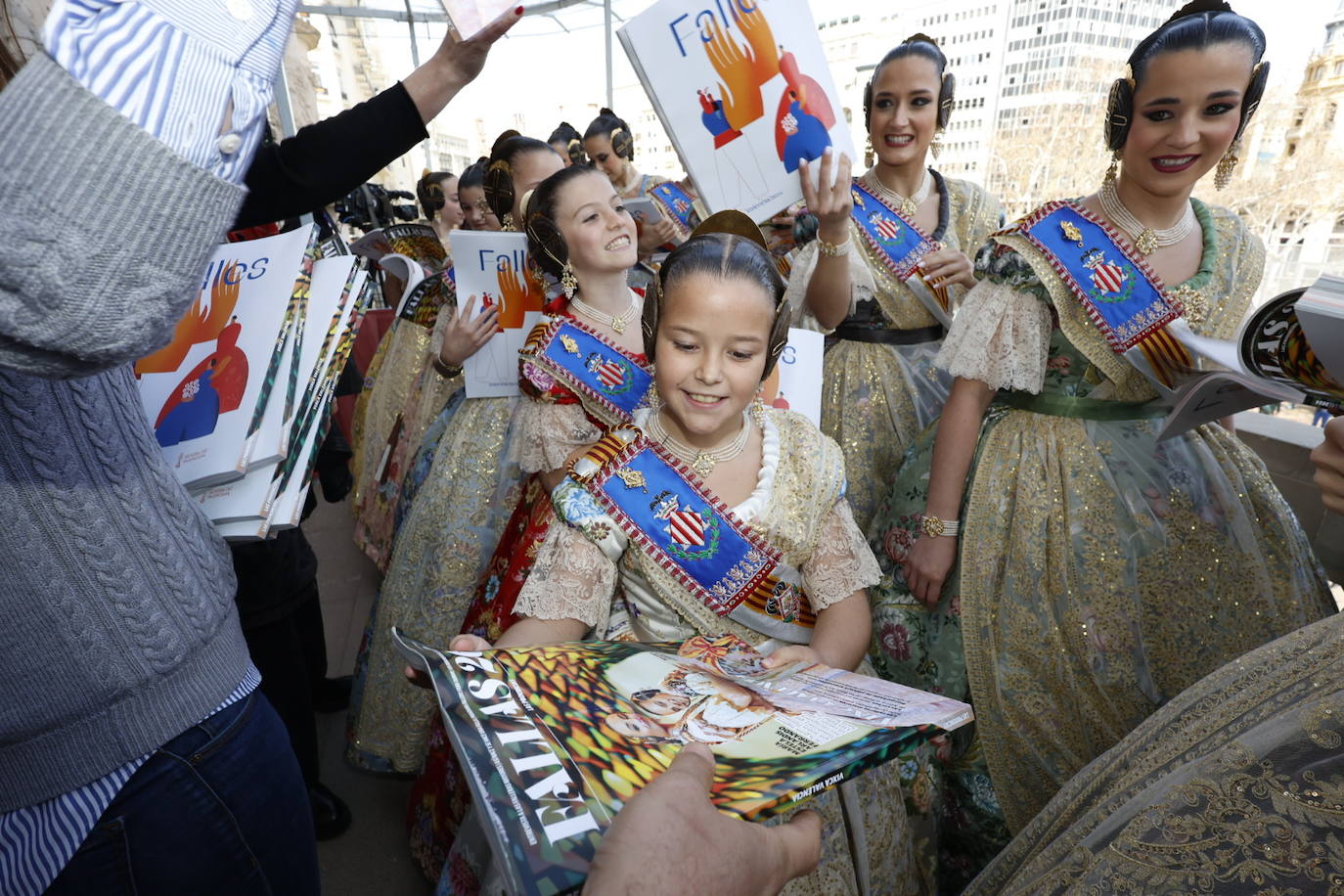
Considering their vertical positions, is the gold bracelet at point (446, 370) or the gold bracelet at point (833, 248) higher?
the gold bracelet at point (833, 248)

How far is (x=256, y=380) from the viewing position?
82cm

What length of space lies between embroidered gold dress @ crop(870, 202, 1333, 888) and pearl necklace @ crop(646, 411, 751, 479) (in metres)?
0.52

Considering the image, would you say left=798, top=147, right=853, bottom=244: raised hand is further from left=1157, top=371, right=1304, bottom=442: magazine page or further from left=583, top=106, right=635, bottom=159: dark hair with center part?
left=583, top=106, right=635, bottom=159: dark hair with center part

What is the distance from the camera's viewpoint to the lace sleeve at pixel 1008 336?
1.37 meters

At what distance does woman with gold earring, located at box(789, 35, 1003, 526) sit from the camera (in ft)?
6.17

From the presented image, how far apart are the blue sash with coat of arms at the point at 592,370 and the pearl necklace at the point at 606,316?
0.17ft

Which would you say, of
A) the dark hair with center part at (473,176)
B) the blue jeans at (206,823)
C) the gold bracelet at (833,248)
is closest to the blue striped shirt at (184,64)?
the blue jeans at (206,823)

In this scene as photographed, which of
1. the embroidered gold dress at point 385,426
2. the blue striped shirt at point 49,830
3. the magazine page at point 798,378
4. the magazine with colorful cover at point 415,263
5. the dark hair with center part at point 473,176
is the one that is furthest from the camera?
the dark hair with center part at point 473,176

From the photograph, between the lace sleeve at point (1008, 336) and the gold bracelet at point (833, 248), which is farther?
the gold bracelet at point (833, 248)

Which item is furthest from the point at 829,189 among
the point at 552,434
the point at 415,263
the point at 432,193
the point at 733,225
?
the point at 432,193

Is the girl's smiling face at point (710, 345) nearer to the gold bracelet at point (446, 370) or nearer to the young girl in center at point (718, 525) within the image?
the young girl in center at point (718, 525)

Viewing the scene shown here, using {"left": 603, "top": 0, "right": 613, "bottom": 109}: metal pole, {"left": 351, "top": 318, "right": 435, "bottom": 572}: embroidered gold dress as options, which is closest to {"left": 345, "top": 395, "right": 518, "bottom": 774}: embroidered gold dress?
{"left": 351, "top": 318, "right": 435, "bottom": 572}: embroidered gold dress

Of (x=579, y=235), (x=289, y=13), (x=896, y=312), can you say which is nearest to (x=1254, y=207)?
(x=896, y=312)

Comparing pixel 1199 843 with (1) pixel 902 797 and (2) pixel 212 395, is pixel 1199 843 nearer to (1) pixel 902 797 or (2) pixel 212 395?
(1) pixel 902 797
